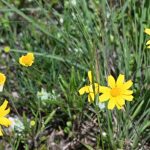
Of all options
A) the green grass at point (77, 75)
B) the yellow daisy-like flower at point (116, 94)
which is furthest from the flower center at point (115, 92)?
the green grass at point (77, 75)

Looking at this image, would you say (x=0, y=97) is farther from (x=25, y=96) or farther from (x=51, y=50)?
(x=51, y=50)

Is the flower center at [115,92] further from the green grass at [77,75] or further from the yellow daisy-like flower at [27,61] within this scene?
the yellow daisy-like flower at [27,61]

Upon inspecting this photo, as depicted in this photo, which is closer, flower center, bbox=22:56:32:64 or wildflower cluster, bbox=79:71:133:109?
wildflower cluster, bbox=79:71:133:109

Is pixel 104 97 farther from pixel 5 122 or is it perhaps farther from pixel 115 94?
pixel 5 122

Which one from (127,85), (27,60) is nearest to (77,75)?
(27,60)

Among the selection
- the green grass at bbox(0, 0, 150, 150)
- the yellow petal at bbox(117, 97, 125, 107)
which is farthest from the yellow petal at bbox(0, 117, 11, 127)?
the yellow petal at bbox(117, 97, 125, 107)

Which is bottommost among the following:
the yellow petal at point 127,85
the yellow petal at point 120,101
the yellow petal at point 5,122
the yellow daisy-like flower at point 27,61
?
the yellow petal at point 5,122

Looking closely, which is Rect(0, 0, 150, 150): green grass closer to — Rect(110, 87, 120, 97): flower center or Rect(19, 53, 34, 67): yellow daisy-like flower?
Rect(19, 53, 34, 67): yellow daisy-like flower

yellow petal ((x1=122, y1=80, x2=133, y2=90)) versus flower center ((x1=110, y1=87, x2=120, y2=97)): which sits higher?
yellow petal ((x1=122, y1=80, x2=133, y2=90))

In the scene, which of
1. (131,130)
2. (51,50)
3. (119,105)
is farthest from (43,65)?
(119,105)
